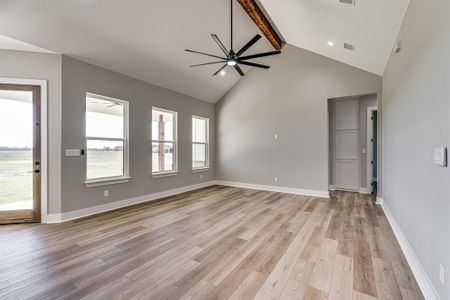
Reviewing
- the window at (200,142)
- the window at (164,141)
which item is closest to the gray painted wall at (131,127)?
the window at (164,141)

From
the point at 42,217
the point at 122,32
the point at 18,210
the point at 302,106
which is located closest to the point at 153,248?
the point at 42,217

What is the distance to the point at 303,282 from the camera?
6.53 feet

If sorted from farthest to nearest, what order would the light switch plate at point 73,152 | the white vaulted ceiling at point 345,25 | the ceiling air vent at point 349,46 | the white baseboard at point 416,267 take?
1. the ceiling air vent at point 349,46
2. the light switch plate at point 73,152
3. the white vaulted ceiling at point 345,25
4. the white baseboard at point 416,267

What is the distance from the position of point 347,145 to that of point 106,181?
6262mm

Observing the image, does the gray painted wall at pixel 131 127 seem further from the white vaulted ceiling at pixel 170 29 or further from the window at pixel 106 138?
the white vaulted ceiling at pixel 170 29

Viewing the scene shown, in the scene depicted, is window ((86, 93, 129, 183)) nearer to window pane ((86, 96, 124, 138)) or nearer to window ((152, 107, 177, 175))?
window pane ((86, 96, 124, 138))

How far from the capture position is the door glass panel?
355 centimetres

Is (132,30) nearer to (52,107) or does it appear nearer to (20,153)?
(52,107)

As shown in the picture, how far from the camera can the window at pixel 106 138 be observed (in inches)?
164

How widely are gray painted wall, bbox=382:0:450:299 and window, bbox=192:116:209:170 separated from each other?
209 inches

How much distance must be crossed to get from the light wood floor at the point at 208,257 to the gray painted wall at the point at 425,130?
0.48 m

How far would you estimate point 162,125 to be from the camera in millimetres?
5766

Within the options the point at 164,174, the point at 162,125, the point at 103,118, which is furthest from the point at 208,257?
the point at 162,125

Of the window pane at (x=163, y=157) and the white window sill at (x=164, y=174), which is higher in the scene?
the window pane at (x=163, y=157)
